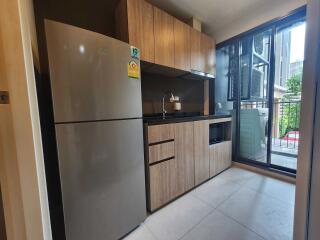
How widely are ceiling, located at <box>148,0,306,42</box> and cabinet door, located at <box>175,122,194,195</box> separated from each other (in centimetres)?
158

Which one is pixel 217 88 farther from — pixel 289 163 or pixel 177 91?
pixel 289 163

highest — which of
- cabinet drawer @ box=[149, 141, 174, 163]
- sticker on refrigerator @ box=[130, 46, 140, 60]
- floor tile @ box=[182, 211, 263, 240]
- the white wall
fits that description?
the white wall

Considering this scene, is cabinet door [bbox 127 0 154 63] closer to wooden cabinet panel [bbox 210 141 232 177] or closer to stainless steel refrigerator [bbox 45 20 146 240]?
stainless steel refrigerator [bbox 45 20 146 240]

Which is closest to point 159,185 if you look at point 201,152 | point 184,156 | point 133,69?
point 184,156

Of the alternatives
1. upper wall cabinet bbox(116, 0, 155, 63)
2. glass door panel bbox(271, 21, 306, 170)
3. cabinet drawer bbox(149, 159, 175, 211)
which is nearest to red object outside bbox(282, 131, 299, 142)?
glass door panel bbox(271, 21, 306, 170)

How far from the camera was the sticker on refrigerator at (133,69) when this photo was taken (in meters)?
1.18

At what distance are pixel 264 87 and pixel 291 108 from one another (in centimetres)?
79

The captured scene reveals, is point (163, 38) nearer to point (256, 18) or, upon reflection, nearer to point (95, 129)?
point (95, 129)

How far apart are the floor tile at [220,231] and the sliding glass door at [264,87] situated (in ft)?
4.64

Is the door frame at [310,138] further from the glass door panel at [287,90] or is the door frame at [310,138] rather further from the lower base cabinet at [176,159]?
the glass door panel at [287,90]

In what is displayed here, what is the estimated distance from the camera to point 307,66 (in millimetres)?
644

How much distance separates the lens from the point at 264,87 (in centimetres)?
235

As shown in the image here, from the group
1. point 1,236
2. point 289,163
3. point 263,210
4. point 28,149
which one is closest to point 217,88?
point 289,163

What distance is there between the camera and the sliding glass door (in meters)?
2.11
